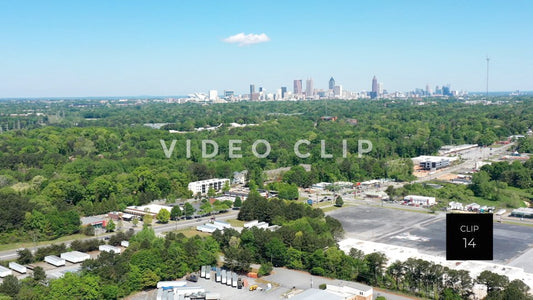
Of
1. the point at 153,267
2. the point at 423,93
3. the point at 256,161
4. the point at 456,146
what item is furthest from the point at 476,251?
the point at 423,93

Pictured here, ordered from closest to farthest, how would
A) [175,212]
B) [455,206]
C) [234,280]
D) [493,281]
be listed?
[493,281]
[234,280]
[175,212]
[455,206]

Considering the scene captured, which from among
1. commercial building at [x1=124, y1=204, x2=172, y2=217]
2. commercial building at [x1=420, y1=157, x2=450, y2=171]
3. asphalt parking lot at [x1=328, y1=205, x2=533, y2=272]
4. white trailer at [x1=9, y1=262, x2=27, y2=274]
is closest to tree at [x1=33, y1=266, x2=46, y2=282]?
white trailer at [x1=9, y1=262, x2=27, y2=274]

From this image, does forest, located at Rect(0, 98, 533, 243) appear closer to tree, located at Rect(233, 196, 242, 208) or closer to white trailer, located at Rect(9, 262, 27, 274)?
tree, located at Rect(233, 196, 242, 208)

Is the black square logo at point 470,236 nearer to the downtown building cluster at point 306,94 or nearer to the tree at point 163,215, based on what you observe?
the tree at point 163,215

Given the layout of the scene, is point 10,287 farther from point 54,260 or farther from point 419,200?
point 419,200

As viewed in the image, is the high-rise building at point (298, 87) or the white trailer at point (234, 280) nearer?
the white trailer at point (234, 280)

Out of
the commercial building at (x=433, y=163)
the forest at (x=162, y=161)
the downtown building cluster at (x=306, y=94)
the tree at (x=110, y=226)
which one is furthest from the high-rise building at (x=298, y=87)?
the tree at (x=110, y=226)

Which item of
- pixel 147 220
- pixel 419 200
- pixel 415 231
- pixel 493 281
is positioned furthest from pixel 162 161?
pixel 493 281
